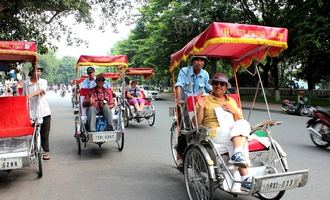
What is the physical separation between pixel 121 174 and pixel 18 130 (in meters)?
1.78

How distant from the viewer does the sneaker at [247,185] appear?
3.82 m

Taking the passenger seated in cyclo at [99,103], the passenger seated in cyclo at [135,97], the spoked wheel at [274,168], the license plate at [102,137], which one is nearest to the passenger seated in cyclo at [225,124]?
the spoked wheel at [274,168]

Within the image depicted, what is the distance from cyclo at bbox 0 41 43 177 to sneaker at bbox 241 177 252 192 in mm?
3146

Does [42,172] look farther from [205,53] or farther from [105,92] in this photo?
[205,53]

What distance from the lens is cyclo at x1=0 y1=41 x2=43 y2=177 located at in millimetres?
5227

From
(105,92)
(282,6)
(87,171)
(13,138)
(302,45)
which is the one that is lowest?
(87,171)

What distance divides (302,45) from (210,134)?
50.3 feet

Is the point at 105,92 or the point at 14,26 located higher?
the point at 14,26

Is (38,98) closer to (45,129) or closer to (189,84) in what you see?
(45,129)

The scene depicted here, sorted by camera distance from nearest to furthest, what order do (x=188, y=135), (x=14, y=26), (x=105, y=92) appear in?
(x=188, y=135) < (x=105, y=92) < (x=14, y=26)

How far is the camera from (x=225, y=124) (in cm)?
469

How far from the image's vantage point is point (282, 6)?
2272 cm

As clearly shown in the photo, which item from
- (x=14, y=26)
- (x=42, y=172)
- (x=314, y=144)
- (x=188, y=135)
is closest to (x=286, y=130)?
(x=314, y=144)

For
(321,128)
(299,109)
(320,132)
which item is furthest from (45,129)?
(299,109)
